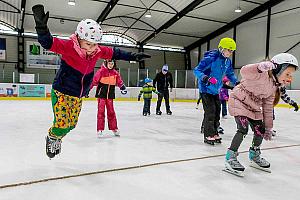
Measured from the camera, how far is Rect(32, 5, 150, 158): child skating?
6.99ft

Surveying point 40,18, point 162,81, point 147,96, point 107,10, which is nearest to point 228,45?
point 40,18

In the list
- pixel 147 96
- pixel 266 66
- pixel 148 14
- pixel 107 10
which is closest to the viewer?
pixel 266 66

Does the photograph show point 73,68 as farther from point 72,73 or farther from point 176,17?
point 176,17

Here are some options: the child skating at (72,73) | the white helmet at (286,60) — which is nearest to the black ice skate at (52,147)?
the child skating at (72,73)

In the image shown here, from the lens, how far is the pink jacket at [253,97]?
2.19 meters

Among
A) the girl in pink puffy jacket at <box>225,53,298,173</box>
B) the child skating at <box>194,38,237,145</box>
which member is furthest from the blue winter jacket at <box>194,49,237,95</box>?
the girl in pink puffy jacket at <box>225,53,298,173</box>

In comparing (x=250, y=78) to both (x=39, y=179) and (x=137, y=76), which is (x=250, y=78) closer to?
(x=39, y=179)

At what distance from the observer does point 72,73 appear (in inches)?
90.3

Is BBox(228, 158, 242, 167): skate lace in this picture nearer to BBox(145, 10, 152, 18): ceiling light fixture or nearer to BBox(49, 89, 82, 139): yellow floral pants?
BBox(49, 89, 82, 139): yellow floral pants

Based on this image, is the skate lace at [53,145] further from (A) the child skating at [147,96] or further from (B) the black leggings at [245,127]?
(A) the child skating at [147,96]

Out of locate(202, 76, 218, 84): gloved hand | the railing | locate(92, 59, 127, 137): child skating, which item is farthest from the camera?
the railing

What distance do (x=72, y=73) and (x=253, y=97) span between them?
1.54 meters

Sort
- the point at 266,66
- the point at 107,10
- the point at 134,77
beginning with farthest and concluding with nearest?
the point at 107,10 → the point at 134,77 → the point at 266,66

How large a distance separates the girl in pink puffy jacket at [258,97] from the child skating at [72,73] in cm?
123
